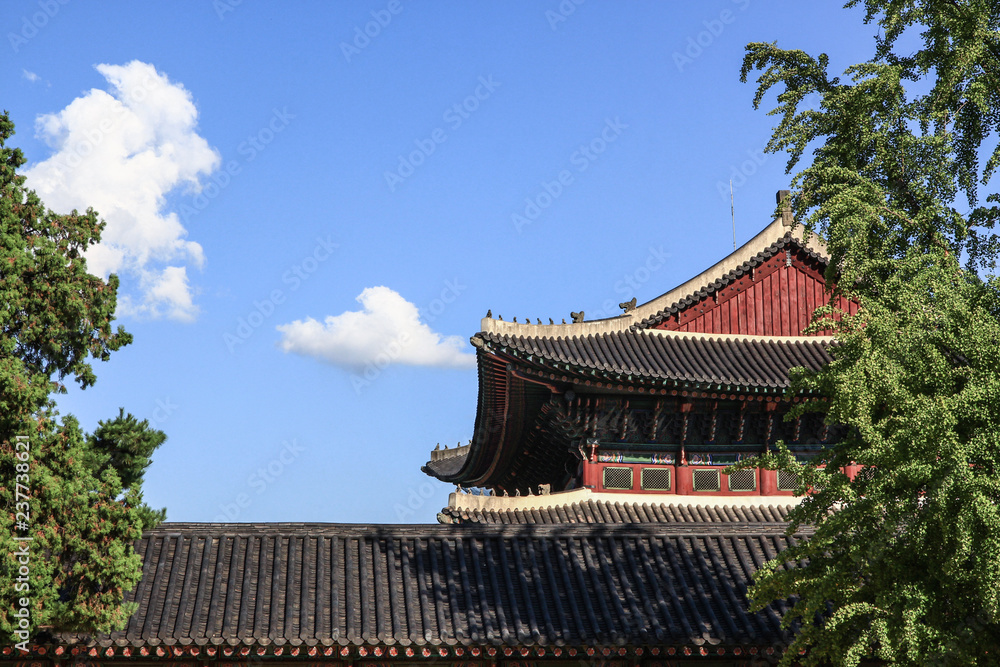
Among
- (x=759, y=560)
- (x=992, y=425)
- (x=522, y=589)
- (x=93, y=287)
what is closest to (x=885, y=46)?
(x=992, y=425)

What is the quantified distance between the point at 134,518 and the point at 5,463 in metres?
1.33

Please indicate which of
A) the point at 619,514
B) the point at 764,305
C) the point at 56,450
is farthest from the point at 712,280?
the point at 56,450

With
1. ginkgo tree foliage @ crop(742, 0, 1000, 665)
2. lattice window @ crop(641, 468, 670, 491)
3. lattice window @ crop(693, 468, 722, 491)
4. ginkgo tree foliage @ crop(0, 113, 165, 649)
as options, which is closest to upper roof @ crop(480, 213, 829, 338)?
lattice window @ crop(641, 468, 670, 491)

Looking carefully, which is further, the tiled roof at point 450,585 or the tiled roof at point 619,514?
the tiled roof at point 619,514

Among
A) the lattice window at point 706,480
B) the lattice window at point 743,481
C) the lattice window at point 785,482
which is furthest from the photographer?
the lattice window at point 785,482

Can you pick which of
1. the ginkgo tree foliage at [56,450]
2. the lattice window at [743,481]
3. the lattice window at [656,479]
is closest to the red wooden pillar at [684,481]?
the lattice window at [656,479]

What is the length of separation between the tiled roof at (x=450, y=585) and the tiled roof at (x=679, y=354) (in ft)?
16.0

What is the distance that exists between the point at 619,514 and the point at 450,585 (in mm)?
7018

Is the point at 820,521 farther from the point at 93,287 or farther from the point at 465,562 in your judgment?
the point at 93,287

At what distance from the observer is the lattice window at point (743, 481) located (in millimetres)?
20188

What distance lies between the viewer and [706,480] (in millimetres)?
20078

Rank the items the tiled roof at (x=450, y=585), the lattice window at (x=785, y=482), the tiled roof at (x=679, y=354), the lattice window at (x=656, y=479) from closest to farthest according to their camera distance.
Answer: the tiled roof at (x=450, y=585) → the tiled roof at (x=679, y=354) → the lattice window at (x=656, y=479) → the lattice window at (x=785, y=482)

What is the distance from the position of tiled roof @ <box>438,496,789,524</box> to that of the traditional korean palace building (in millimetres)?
46

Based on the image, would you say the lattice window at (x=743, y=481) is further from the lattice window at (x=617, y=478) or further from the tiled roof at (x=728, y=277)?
the tiled roof at (x=728, y=277)
